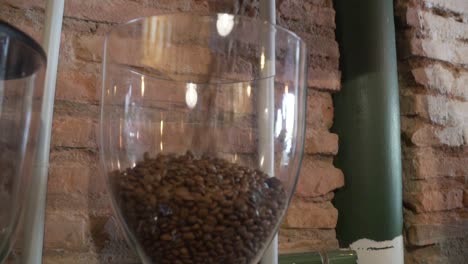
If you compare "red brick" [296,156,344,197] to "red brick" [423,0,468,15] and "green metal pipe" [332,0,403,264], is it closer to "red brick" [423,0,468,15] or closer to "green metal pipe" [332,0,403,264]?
"green metal pipe" [332,0,403,264]

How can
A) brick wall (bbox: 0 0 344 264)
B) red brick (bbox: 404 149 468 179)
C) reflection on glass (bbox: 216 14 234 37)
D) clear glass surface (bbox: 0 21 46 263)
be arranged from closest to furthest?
clear glass surface (bbox: 0 21 46 263) → reflection on glass (bbox: 216 14 234 37) → brick wall (bbox: 0 0 344 264) → red brick (bbox: 404 149 468 179)

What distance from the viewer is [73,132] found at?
595 mm

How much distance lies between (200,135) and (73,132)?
0.25 meters

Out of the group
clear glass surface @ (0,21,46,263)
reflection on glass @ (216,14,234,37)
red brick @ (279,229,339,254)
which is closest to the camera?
clear glass surface @ (0,21,46,263)

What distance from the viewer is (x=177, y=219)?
0.38 m

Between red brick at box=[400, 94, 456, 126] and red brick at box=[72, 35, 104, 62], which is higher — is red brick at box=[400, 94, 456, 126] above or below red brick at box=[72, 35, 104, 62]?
below

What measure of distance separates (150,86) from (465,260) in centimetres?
80

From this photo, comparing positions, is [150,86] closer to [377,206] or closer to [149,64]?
[149,64]

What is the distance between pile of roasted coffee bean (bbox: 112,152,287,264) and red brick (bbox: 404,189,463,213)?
51cm

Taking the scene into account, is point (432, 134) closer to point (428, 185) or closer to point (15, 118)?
point (428, 185)

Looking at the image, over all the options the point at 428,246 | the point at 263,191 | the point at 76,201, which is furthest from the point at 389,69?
the point at 76,201

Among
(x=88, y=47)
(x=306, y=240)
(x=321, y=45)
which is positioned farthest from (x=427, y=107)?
(x=88, y=47)

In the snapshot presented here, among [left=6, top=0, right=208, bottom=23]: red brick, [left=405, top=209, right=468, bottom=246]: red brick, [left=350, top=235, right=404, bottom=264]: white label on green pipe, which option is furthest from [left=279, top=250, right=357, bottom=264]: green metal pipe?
[left=6, top=0, right=208, bottom=23]: red brick

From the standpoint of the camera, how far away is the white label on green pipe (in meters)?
0.72
